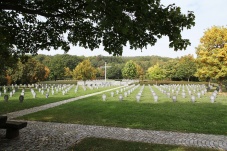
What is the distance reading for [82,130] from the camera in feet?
32.8

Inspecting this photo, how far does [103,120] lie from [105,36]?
629cm

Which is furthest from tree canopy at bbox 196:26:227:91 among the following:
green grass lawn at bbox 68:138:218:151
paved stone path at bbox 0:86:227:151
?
green grass lawn at bbox 68:138:218:151

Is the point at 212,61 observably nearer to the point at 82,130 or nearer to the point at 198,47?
the point at 198,47

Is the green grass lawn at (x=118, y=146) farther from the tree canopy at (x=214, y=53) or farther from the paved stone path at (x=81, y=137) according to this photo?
the tree canopy at (x=214, y=53)

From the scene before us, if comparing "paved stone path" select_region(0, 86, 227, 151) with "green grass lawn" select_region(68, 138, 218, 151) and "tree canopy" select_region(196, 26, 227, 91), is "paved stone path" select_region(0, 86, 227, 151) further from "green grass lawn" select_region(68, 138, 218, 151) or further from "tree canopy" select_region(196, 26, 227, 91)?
"tree canopy" select_region(196, 26, 227, 91)

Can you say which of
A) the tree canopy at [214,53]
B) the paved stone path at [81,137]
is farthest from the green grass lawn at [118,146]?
the tree canopy at [214,53]

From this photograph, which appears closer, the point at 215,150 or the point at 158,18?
the point at 158,18

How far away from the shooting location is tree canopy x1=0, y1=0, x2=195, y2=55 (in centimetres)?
524

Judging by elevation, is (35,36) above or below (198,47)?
below

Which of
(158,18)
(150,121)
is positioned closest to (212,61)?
(150,121)

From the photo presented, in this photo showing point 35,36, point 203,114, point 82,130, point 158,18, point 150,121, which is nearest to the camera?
point 158,18

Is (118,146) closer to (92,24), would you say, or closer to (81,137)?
(81,137)

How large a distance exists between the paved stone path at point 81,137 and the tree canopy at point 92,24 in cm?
348

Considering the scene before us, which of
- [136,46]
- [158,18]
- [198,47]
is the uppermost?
[198,47]
